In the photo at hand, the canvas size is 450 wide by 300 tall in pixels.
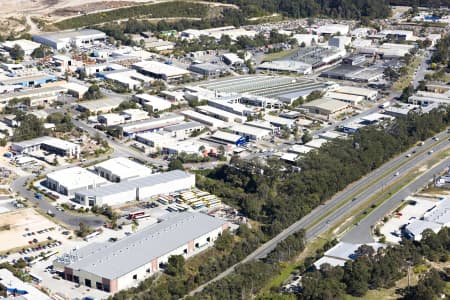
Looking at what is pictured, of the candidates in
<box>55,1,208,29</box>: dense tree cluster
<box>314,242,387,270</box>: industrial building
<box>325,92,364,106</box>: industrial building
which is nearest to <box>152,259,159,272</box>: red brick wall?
<box>314,242,387,270</box>: industrial building

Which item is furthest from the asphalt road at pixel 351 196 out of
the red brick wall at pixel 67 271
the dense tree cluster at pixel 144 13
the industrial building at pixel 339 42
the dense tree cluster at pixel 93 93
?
the dense tree cluster at pixel 144 13

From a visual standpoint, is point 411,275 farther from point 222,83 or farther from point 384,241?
point 222,83

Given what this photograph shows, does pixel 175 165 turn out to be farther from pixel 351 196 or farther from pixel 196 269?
pixel 196 269

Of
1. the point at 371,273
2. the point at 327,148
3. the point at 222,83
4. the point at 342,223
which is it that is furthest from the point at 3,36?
the point at 371,273

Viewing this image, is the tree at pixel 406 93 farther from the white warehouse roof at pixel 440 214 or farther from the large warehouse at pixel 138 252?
the large warehouse at pixel 138 252

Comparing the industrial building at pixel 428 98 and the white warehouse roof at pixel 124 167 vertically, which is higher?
the industrial building at pixel 428 98

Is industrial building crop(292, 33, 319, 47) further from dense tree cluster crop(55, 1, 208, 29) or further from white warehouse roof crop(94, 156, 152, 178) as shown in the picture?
white warehouse roof crop(94, 156, 152, 178)

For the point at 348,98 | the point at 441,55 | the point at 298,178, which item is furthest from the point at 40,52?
the point at 441,55

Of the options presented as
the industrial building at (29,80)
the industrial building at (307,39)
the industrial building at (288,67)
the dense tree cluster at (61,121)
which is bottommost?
the dense tree cluster at (61,121)
